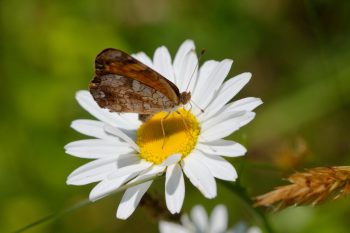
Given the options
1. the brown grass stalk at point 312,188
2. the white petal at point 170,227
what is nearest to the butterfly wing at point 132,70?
the white petal at point 170,227

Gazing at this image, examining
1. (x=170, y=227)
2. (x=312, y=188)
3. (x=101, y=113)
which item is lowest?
(x=170, y=227)

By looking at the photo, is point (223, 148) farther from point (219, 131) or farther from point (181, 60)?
point (181, 60)

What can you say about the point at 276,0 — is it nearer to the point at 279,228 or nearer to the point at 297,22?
the point at 297,22

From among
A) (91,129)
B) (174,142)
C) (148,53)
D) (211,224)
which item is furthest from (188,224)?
(148,53)

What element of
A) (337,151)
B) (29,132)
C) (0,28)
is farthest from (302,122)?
(0,28)

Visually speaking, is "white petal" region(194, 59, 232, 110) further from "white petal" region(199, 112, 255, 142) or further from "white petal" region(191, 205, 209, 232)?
"white petal" region(191, 205, 209, 232)

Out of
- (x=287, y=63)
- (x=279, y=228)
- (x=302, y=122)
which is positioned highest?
(x=287, y=63)

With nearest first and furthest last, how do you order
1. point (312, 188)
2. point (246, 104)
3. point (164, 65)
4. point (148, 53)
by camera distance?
point (312, 188), point (246, 104), point (164, 65), point (148, 53)

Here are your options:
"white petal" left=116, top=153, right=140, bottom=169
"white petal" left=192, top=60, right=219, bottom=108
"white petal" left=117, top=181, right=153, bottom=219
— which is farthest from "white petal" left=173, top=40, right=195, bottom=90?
"white petal" left=117, top=181, right=153, bottom=219
